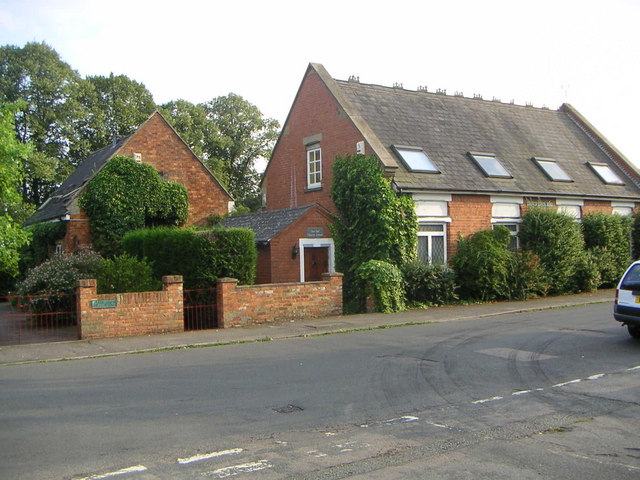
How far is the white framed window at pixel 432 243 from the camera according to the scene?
20.5 meters

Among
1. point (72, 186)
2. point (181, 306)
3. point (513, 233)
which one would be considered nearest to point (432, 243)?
point (513, 233)

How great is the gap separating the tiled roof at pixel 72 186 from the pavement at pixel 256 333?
12889 millimetres

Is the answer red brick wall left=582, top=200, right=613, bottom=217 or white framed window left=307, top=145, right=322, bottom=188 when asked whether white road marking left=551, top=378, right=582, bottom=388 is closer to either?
white framed window left=307, top=145, right=322, bottom=188

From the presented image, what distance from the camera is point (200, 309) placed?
1541 cm

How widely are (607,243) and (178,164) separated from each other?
59.4 ft

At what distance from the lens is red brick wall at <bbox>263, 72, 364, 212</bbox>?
21.7m

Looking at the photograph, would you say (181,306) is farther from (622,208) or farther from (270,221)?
(622,208)

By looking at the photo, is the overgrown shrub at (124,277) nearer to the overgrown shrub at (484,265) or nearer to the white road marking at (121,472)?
the overgrown shrub at (484,265)

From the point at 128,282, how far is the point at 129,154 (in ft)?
40.8

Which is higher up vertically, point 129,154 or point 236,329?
point 129,154

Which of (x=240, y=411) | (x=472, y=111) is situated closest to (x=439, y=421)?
(x=240, y=411)

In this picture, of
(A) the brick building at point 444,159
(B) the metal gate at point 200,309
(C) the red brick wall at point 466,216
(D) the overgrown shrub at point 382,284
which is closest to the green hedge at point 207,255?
(B) the metal gate at point 200,309

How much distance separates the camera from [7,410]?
24.5 ft

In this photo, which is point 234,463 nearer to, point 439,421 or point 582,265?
point 439,421
